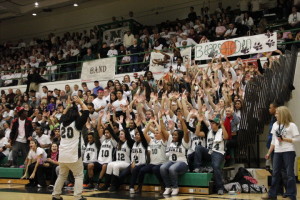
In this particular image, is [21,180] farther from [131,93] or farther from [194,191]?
[194,191]

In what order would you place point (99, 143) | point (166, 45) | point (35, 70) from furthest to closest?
point (35, 70), point (166, 45), point (99, 143)

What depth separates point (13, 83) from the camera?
928 inches

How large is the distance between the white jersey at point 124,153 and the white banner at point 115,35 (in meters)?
13.0

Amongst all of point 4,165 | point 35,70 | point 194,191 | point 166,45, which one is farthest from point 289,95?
point 35,70

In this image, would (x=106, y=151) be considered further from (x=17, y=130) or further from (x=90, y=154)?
(x=17, y=130)

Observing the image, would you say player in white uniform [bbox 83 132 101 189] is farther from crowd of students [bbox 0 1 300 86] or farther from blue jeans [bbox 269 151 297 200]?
crowd of students [bbox 0 1 300 86]

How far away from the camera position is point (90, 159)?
12.2 meters

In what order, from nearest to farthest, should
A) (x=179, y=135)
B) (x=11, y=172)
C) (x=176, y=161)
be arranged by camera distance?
(x=176, y=161), (x=179, y=135), (x=11, y=172)

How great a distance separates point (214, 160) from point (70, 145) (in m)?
3.63

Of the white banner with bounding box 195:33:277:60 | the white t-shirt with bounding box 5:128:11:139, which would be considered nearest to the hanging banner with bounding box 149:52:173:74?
the white banner with bounding box 195:33:277:60

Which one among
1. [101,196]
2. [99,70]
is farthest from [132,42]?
[101,196]

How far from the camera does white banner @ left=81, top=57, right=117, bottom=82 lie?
18594mm

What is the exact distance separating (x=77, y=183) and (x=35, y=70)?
1431 centimetres

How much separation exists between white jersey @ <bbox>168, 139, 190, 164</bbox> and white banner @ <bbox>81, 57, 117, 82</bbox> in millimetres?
8481
